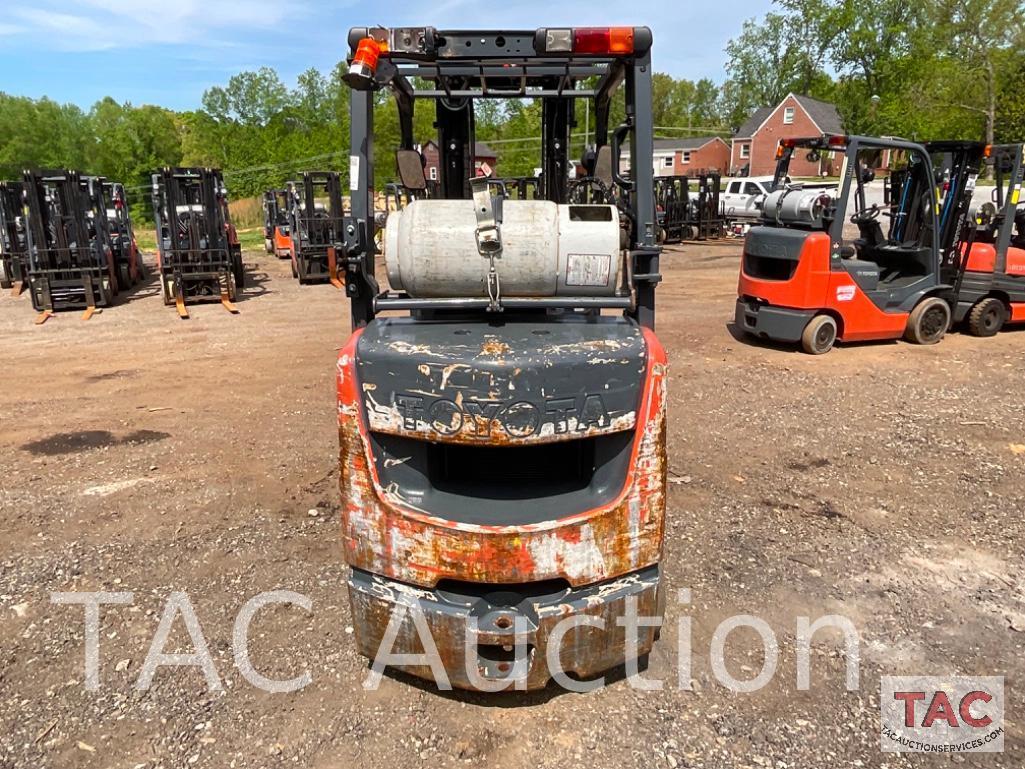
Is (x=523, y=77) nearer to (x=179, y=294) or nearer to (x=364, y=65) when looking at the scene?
(x=364, y=65)

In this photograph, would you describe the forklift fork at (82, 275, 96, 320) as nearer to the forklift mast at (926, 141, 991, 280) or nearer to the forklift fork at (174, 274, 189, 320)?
the forklift fork at (174, 274, 189, 320)

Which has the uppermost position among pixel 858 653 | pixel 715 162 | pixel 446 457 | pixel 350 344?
pixel 715 162

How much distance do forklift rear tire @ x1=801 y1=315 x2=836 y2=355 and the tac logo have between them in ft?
19.5

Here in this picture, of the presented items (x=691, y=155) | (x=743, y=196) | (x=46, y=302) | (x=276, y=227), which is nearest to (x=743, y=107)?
(x=691, y=155)

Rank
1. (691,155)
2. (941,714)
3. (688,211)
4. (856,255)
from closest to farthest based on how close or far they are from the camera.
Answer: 1. (941,714)
2. (856,255)
3. (688,211)
4. (691,155)

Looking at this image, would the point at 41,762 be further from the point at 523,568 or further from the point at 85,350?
the point at 85,350

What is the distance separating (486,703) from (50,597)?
254 cm

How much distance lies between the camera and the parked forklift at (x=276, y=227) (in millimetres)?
20234

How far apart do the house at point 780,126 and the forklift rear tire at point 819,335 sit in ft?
151

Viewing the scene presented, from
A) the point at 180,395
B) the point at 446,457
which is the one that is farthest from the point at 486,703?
the point at 180,395

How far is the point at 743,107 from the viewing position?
234 ft

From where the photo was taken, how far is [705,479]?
537 centimetres

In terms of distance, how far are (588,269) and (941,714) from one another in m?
2.45

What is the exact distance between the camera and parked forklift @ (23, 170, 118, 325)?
12.7 m
